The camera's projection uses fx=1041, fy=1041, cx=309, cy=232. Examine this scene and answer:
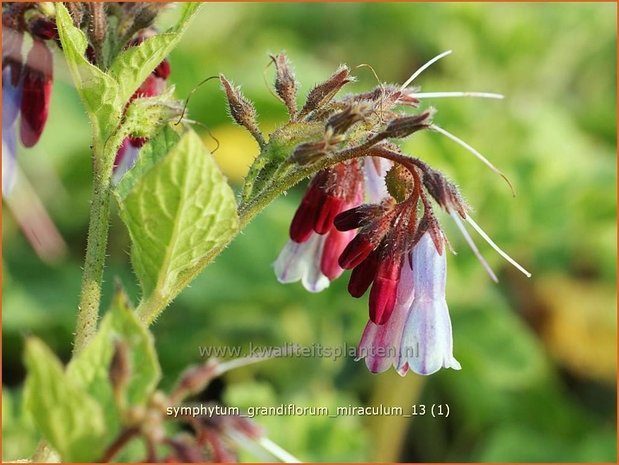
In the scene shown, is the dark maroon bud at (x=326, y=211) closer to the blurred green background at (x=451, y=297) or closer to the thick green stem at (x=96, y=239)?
the thick green stem at (x=96, y=239)

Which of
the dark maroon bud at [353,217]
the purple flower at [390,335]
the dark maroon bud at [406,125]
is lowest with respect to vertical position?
the purple flower at [390,335]

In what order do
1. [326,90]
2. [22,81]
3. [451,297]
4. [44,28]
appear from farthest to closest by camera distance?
[451,297]
[22,81]
[44,28]
[326,90]

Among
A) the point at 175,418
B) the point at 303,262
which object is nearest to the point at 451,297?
the point at 303,262

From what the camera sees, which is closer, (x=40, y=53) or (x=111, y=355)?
(x=111, y=355)

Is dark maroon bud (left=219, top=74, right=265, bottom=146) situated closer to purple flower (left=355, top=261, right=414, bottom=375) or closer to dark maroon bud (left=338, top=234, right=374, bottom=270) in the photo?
dark maroon bud (left=338, top=234, right=374, bottom=270)

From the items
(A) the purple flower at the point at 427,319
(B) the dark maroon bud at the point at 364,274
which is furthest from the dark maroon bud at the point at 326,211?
(A) the purple flower at the point at 427,319

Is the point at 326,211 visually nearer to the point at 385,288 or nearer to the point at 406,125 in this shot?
the point at 385,288

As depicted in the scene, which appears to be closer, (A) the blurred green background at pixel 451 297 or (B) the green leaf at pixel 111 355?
(B) the green leaf at pixel 111 355
